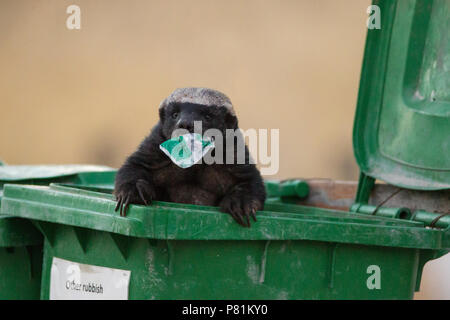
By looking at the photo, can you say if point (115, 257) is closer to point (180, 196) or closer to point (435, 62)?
point (180, 196)

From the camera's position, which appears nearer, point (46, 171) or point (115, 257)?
point (115, 257)

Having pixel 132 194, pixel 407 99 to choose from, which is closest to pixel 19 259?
pixel 132 194

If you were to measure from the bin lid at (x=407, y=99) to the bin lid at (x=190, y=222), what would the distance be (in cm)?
59

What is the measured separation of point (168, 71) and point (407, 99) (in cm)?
667

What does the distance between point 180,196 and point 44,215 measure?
851mm

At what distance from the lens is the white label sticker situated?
7.94ft

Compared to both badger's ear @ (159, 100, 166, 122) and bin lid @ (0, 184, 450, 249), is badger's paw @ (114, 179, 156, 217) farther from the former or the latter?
badger's ear @ (159, 100, 166, 122)

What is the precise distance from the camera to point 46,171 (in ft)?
12.0

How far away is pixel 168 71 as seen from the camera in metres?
9.69

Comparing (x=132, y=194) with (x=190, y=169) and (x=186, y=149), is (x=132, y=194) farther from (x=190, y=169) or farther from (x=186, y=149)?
(x=190, y=169)

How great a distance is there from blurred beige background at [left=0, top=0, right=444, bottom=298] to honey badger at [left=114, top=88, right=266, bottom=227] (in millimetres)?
5741

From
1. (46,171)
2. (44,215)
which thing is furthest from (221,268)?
(46,171)

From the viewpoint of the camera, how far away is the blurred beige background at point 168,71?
9312 mm
